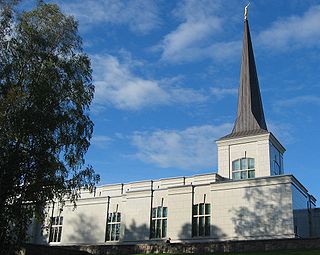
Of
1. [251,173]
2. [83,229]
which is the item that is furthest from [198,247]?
[251,173]

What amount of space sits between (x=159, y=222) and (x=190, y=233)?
3.36 meters

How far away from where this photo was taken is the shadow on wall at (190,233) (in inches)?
1337

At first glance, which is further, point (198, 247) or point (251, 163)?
point (251, 163)

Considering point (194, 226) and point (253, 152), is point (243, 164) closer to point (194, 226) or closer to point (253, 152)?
point (253, 152)

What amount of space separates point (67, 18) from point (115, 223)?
66.3 feet

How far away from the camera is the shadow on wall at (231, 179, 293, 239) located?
105 ft

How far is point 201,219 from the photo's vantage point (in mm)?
35188

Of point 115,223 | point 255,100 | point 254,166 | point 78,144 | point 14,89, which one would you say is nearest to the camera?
point 14,89

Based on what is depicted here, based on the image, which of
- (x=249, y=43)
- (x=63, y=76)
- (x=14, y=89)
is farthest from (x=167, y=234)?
(x=249, y=43)

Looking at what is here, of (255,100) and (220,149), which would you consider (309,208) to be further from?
(255,100)

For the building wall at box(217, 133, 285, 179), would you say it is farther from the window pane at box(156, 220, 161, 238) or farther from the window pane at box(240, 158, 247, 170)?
the window pane at box(156, 220, 161, 238)

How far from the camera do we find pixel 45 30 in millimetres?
25484

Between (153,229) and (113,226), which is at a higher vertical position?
(113,226)

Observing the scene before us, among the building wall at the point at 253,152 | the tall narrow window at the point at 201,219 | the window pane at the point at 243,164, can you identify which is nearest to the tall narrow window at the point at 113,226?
the tall narrow window at the point at 201,219
